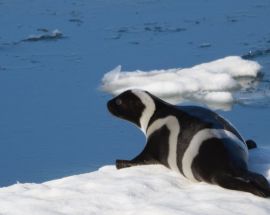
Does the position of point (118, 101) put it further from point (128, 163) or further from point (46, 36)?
point (46, 36)

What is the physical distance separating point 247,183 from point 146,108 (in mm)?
999

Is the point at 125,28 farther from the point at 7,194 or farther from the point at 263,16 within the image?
the point at 7,194

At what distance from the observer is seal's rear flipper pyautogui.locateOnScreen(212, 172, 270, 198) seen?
2.84m

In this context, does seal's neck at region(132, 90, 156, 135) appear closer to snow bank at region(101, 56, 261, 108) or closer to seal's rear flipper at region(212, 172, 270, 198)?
seal's rear flipper at region(212, 172, 270, 198)

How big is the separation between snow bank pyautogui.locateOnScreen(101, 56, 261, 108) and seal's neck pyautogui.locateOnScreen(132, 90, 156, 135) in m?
0.98

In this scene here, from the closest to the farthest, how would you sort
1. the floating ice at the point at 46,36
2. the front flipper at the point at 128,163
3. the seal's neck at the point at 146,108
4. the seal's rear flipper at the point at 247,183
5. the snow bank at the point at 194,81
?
the seal's rear flipper at the point at 247,183, the front flipper at the point at 128,163, the seal's neck at the point at 146,108, the snow bank at the point at 194,81, the floating ice at the point at 46,36

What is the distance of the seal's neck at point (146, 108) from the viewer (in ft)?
12.3

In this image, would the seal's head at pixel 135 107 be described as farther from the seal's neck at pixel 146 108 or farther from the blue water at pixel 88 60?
the blue water at pixel 88 60

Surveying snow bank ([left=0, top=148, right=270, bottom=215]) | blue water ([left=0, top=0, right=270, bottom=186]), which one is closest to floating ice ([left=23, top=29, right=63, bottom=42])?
blue water ([left=0, top=0, right=270, bottom=186])

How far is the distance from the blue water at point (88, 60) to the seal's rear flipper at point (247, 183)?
1040mm

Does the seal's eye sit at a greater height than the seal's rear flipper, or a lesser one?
greater

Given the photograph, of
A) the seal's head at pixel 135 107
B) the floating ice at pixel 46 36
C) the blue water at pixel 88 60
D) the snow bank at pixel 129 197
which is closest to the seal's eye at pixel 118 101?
the seal's head at pixel 135 107

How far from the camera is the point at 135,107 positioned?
3.86m

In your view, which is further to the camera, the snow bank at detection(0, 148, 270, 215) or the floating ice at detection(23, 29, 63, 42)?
the floating ice at detection(23, 29, 63, 42)
